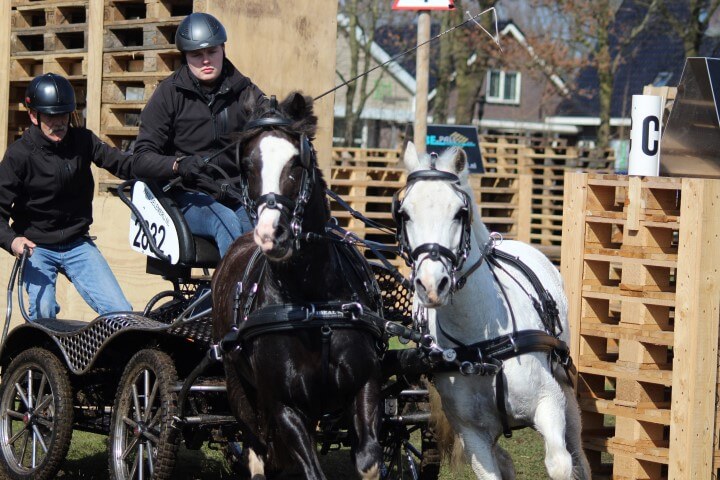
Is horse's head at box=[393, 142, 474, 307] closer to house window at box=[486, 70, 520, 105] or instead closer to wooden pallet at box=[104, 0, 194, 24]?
wooden pallet at box=[104, 0, 194, 24]

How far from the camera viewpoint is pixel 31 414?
7.25m

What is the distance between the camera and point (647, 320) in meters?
6.99

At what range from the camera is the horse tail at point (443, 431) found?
5.95 m

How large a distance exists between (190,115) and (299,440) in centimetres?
237

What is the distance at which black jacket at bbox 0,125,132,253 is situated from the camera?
293 inches

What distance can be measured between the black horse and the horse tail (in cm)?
54

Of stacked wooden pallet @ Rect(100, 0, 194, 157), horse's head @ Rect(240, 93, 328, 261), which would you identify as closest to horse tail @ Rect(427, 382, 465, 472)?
horse's head @ Rect(240, 93, 328, 261)

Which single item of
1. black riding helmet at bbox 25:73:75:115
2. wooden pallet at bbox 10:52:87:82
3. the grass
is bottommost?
the grass

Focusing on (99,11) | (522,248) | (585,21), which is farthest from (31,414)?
(585,21)

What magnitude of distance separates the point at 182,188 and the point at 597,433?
10.1ft

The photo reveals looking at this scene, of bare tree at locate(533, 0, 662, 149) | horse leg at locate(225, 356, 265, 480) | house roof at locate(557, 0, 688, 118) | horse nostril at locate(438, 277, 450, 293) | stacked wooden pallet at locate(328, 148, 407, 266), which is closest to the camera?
horse nostril at locate(438, 277, 450, 293)

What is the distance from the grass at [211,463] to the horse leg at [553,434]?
2053 millimetres

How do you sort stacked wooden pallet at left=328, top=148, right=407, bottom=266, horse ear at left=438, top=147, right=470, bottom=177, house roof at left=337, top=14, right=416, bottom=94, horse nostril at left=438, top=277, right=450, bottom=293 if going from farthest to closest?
house roof at left=337, top=14, right=416, bottom=94 → stacked wooden pallet at left=328, top=148, right=407, bottom=266 → horse ear at left=438, top=147, right=470, bottom=177 → horse nostril at left=438, top=277, right=450, bottom=293

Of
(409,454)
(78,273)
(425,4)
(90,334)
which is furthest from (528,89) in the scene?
(90,334)
